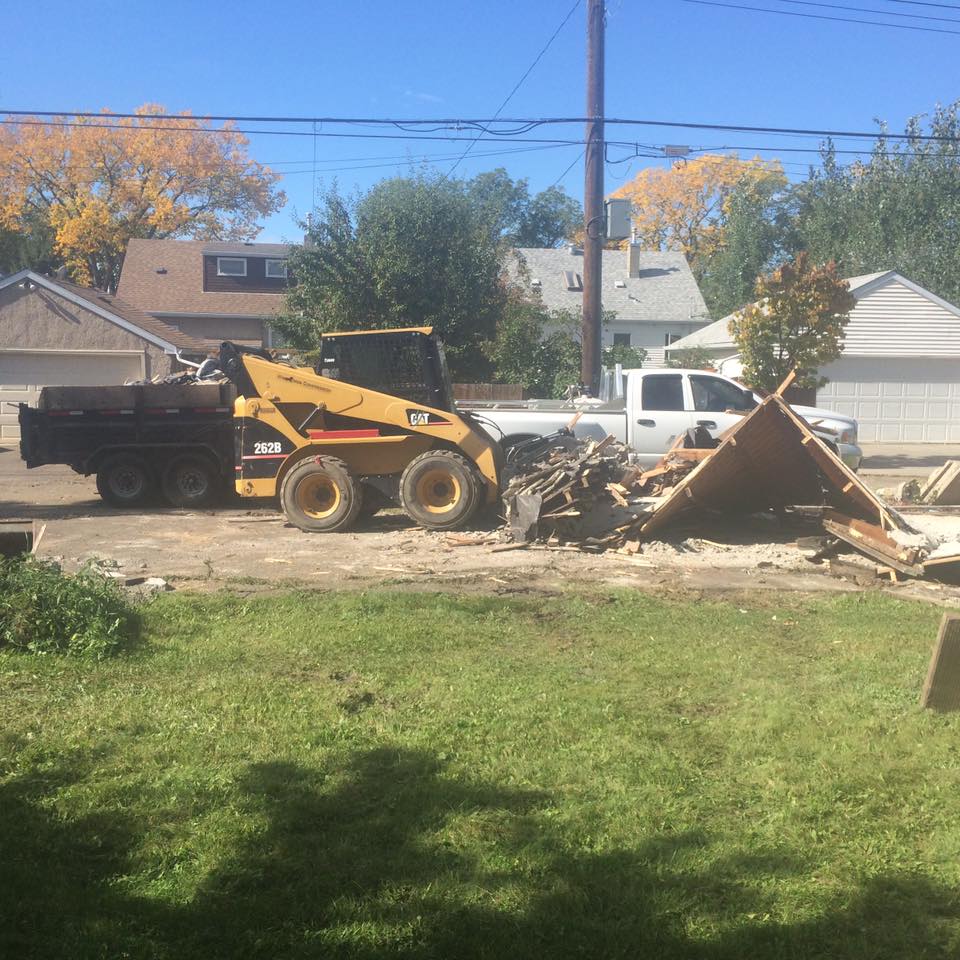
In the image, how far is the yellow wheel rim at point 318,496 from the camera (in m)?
12.3

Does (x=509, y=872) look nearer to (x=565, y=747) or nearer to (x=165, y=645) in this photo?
(x=565, y=747)

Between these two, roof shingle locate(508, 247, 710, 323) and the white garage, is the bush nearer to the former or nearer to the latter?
the white garage

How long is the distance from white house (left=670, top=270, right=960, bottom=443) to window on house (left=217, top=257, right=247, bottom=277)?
20.2 meters

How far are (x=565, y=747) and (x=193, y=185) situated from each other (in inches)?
2020

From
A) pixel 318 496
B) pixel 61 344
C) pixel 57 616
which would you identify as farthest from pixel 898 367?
pixel 57 616

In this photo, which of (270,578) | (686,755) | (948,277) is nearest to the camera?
(686,755)

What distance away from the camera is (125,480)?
14406 mm

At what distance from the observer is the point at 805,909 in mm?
3678

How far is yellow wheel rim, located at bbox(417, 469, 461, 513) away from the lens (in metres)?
12.3

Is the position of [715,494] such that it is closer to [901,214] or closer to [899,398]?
[899,398]

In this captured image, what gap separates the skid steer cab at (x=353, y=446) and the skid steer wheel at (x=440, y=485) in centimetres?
1

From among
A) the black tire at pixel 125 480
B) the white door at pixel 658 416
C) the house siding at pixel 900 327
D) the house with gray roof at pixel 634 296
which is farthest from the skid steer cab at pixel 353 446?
the house with gray roof at pixel 634 296

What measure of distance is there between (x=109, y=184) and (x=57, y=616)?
155ft

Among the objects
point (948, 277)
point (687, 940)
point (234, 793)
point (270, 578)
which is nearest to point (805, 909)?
point (687, 940)
